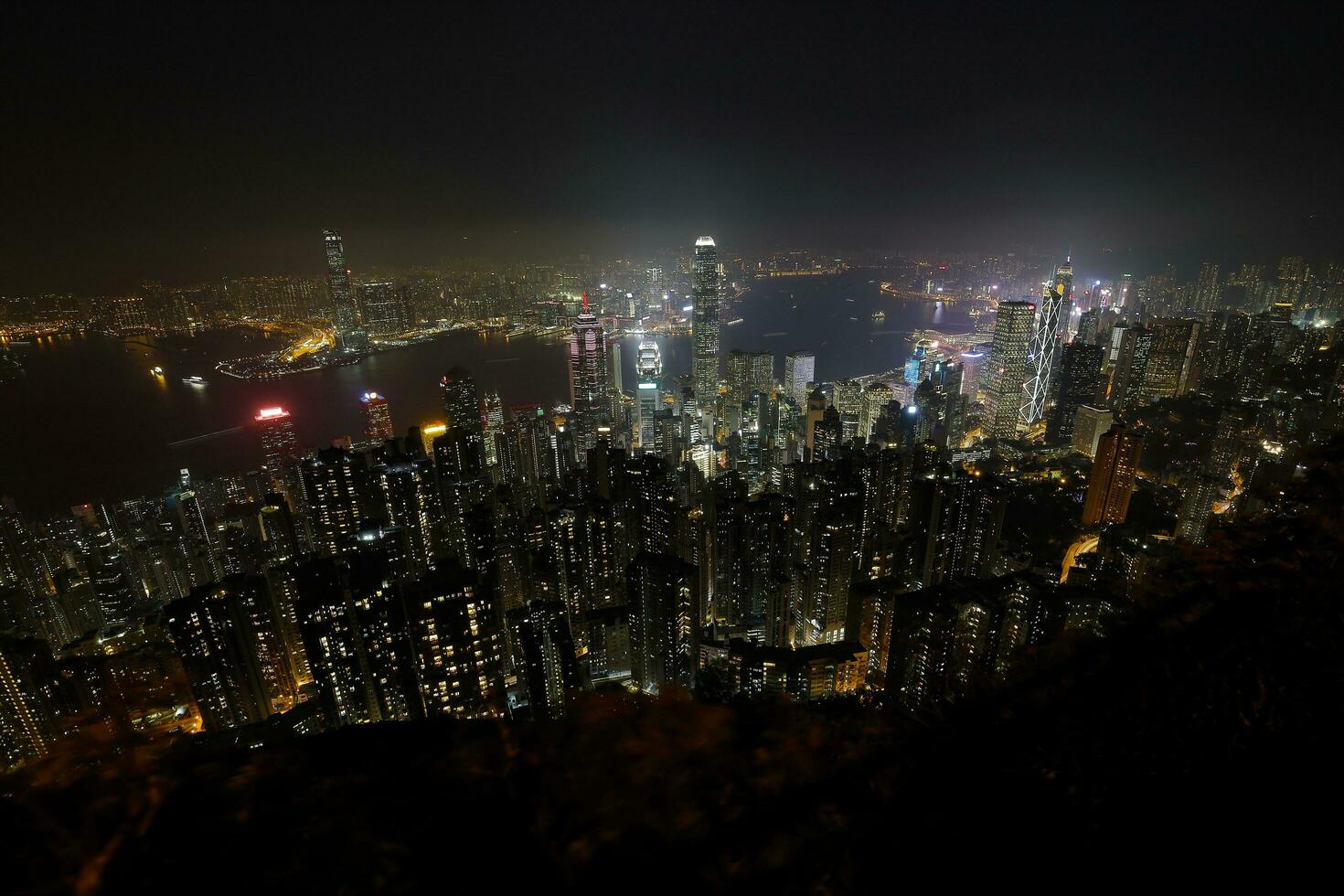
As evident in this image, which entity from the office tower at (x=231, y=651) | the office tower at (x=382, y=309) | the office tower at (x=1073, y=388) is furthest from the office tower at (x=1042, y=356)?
the office tower at (x=382, y=309)

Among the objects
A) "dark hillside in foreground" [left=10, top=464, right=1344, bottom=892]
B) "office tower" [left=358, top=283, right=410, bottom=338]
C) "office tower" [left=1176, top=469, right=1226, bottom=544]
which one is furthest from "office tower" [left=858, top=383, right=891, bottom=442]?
"dark hillside in foreground" [left=10, top=464, right=1344, bottom=892]

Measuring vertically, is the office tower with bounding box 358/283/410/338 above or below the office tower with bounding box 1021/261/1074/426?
above

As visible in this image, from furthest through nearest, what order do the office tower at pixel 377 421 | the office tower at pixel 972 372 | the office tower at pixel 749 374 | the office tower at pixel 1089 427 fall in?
1. the office tower at pixel 972 372
2. the office tower at pixel 749 374
3. the office tower at pixel 1089 427
4. the office tower at pixel 377 421

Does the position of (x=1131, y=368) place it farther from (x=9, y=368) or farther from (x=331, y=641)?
(x=9, y=368)

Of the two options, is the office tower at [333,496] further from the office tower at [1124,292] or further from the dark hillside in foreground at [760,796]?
the office tower at [1124,292]

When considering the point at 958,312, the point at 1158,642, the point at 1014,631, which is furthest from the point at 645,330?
the point at 1158,642

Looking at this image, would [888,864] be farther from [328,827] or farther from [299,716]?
[299,716]

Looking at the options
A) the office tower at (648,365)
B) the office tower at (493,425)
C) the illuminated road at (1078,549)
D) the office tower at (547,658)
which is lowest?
the illuminated road at (1078,549)

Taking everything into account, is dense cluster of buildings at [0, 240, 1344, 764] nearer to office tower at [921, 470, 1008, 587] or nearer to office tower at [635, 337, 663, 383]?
office tower at [921, 470, 1008, 587]
